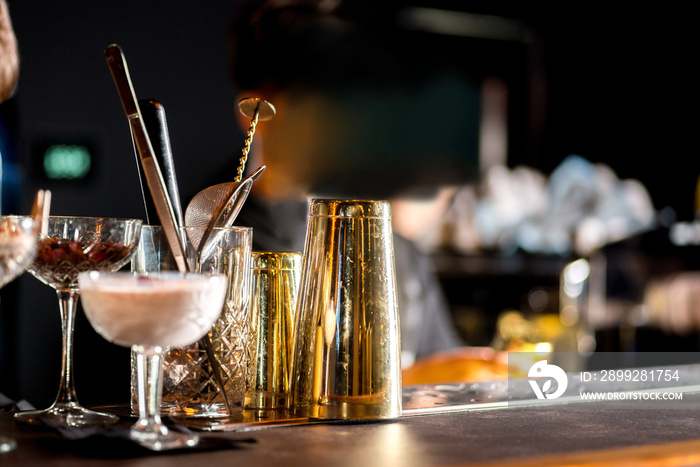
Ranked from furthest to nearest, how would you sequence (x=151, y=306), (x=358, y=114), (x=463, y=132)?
(x=463, y=132)
(x=358, y=114)
(x=151, y=306)

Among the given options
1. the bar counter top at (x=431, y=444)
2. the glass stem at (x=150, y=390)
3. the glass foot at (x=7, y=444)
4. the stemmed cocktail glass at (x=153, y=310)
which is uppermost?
the stemmed cocktail glass at (x=153, y=310)

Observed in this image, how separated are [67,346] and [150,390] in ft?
0.42

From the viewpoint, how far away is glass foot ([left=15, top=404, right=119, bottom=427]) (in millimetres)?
663

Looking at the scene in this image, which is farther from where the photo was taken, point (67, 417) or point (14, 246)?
point (67, 417)

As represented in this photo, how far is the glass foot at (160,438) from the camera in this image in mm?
579

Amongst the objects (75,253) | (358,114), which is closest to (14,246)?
(75,253)

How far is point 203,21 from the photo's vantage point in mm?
2367

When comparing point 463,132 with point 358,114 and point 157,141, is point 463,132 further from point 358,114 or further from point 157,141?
point 157,141

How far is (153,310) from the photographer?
0.56 m

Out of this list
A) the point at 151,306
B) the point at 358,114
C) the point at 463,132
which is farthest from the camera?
the point at 463,132

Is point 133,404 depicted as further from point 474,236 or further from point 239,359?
point 474,236

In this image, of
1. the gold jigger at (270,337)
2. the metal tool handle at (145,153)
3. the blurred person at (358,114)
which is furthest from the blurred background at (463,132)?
the metal tool handle at (145,153)

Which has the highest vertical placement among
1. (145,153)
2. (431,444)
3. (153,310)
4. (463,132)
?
(463,132)

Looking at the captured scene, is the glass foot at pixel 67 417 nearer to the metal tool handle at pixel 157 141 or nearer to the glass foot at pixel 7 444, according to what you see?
the glass foot at pixel 7 444
